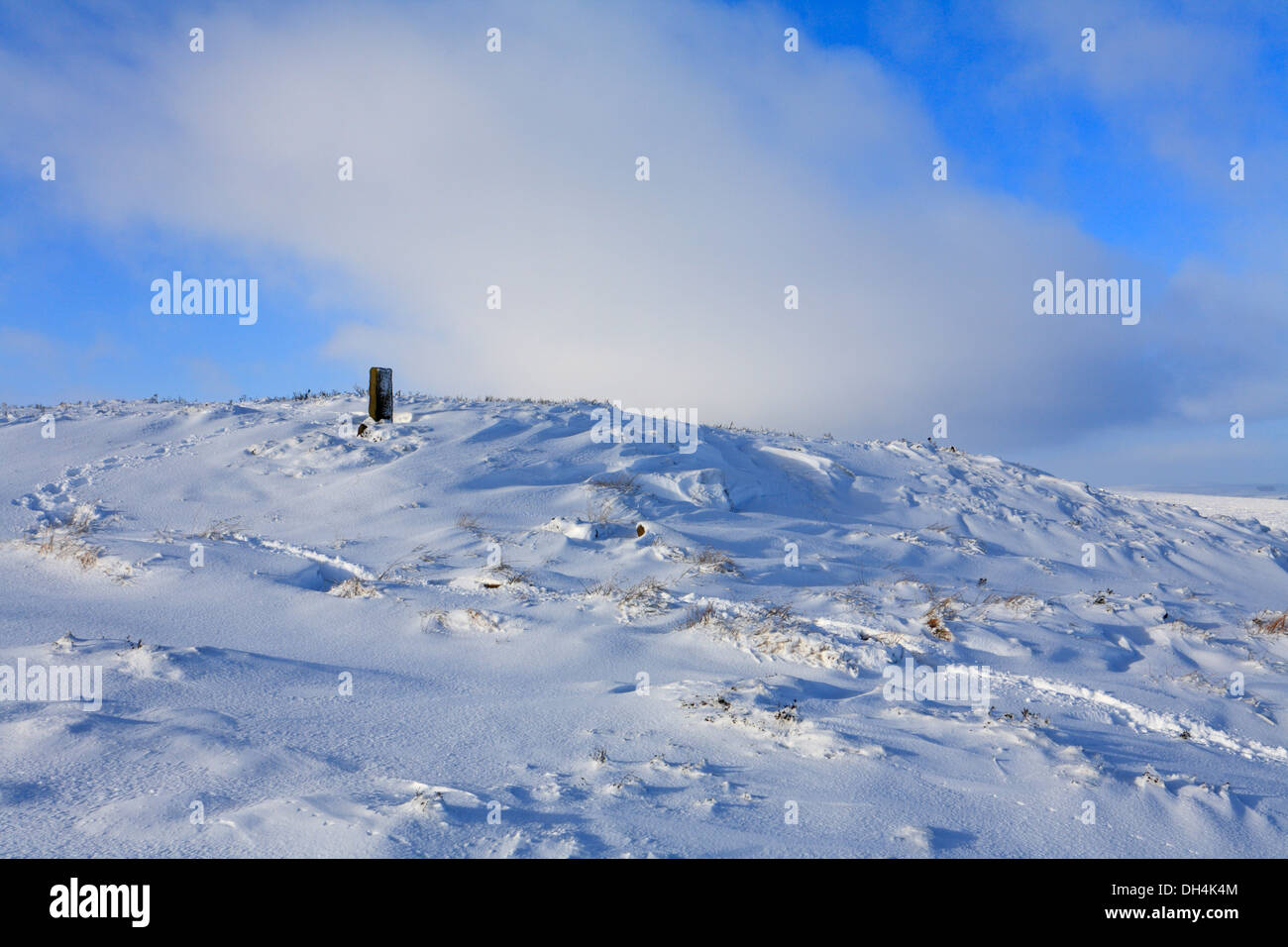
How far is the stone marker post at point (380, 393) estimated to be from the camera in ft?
35.6

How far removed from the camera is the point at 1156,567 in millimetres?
10953

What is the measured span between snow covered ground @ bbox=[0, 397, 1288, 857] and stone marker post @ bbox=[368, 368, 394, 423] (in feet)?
1.77

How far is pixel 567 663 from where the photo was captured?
196 inches

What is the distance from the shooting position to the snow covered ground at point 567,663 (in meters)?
2.98

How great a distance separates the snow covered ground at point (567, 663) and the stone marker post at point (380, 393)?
0.54 m

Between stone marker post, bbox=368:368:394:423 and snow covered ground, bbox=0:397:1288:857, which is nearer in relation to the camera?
snow covered ground, bbox=0:397:1288:857

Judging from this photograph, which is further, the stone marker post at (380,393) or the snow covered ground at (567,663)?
the stone marker post at (380,393)

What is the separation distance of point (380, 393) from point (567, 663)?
7.32 meters

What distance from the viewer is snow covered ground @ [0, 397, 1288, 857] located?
9.79ft

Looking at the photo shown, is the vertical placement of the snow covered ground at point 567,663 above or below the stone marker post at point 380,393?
below

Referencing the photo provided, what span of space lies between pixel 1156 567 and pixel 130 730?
12.6 metres

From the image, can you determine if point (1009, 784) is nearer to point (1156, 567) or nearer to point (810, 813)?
point (810, 813)

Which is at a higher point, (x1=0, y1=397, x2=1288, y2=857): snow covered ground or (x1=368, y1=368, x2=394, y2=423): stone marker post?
(x1=368, y1=368, x2=394, y2=423): stone marker post
